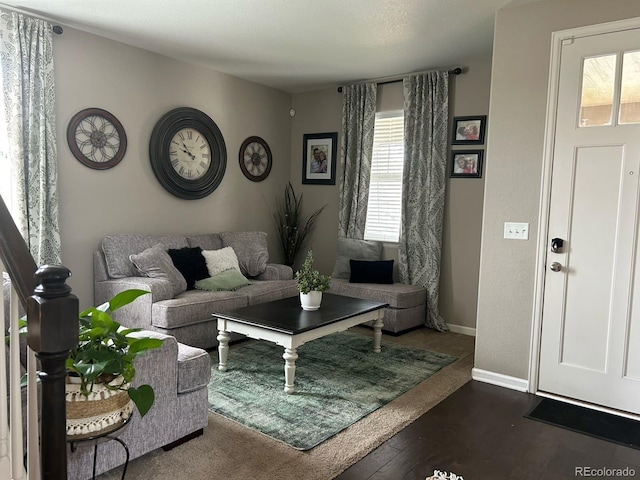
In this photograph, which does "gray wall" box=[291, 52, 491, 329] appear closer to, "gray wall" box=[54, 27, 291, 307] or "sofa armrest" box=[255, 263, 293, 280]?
"sofa armrest" box=[255, 263, 293, 280]

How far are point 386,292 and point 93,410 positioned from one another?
10.9ft

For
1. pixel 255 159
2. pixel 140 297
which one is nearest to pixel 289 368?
pixel 140 297

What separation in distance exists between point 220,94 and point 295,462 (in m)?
4.09

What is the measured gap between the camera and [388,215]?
5344mm

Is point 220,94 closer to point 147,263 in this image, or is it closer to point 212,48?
point 212,48

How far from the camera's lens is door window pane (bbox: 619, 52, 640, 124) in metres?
2.85

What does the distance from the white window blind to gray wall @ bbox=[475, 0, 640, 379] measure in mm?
1874

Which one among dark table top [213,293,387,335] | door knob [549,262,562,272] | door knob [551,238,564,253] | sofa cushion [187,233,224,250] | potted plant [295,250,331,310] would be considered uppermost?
door knob [551,238,564,253]

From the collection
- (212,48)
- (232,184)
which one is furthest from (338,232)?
(212,48)

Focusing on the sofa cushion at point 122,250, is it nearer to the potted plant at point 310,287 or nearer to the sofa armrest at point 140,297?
the sofa armrest at point 140,297

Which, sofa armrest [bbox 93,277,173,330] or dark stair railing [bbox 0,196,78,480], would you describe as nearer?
dark stair railing [bbox 0,196,78,480]

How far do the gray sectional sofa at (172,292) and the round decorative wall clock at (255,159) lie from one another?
104 cm

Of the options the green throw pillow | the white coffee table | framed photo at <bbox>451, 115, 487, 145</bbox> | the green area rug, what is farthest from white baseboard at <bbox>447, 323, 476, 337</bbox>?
the green throw pillow

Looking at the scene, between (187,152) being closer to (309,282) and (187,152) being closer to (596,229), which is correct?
(309,282)
